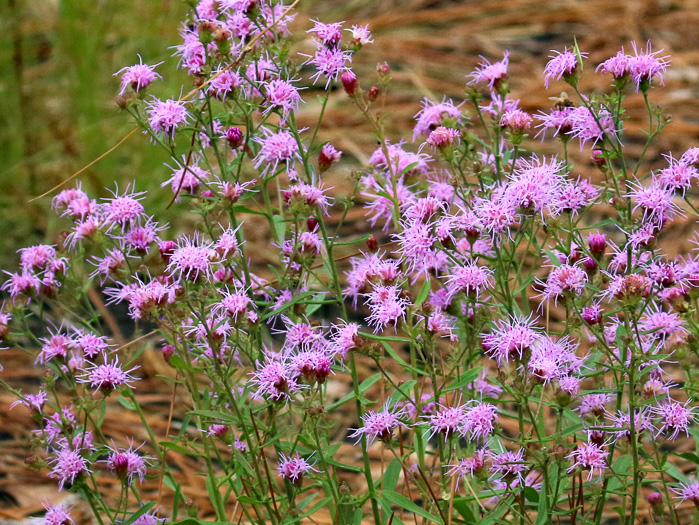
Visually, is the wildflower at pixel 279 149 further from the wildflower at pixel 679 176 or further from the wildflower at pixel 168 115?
the wildflower at pixel 679 176

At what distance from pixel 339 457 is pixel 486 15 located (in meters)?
3.41

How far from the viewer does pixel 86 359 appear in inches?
69.9

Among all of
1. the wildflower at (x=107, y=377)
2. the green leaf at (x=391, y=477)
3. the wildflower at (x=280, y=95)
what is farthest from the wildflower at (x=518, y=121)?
the wildflower at (x=107, y=377)

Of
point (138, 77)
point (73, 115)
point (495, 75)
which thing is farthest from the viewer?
point (73, 115)

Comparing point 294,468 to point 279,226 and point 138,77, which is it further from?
point 138,77

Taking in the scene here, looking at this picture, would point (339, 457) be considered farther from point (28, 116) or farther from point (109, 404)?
point (28, 116)

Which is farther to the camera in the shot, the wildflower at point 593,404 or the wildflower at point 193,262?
the wildflower at point 593,404

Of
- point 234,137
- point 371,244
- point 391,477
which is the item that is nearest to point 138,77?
point 234,137

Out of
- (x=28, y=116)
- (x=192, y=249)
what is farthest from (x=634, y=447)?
(x=28, y=116)

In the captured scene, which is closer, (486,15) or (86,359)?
(86,359)

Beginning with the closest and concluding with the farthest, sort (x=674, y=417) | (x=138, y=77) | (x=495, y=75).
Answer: (x=674, y=417) < (x=138, y=77) < (x=495, y=75)

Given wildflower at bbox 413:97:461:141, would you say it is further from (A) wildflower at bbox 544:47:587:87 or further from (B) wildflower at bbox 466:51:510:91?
(A) wildflower at bbox 544:47:587:87

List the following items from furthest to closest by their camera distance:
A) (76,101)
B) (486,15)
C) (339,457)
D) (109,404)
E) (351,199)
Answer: (486,15)
(76,101)
(109,404)
(339,457)
(351,199)

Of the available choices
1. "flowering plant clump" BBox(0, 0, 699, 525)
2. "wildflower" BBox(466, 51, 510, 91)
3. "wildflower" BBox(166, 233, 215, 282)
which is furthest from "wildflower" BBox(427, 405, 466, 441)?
"wildflower" BBox(466, 51, 510, 91)
